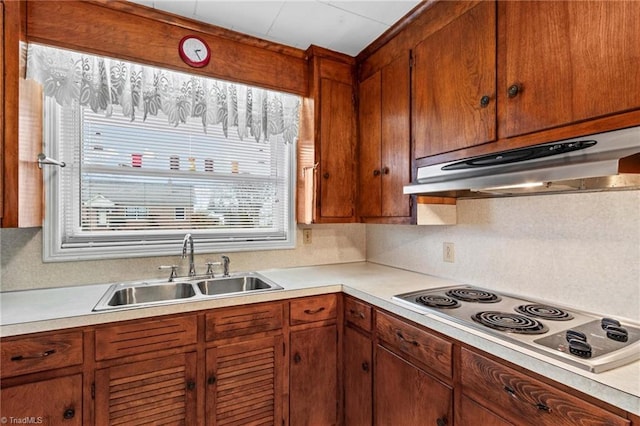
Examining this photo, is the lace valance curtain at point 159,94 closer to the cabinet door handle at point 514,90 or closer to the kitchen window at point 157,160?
the kitchen window at point 157,160

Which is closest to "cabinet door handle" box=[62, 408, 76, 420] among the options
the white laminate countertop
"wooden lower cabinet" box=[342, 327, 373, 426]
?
the white laminate countertop

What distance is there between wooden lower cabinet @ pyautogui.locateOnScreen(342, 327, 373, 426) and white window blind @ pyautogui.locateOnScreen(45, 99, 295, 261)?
91 centimetres

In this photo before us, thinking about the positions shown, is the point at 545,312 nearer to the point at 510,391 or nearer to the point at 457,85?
the point at 510,391

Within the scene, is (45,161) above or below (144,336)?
above

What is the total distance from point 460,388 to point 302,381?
91 cm

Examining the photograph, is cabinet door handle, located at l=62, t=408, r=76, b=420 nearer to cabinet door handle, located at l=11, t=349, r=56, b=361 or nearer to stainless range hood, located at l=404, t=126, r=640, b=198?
cabinet door handle, located at l=11, t=349, r=56, b=361

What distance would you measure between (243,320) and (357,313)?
24.5 inches

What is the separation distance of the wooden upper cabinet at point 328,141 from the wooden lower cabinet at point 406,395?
1.01 metres

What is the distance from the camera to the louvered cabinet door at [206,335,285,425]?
1.56m

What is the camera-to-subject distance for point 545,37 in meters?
1.17

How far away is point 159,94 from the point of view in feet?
6.18

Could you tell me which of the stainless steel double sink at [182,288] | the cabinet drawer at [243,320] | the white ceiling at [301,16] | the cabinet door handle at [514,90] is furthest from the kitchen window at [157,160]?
the cabinet door handle at [514,90]

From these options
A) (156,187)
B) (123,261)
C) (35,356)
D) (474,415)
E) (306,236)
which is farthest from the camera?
(306,236)

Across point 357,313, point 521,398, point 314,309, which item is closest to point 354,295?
point 357,313
